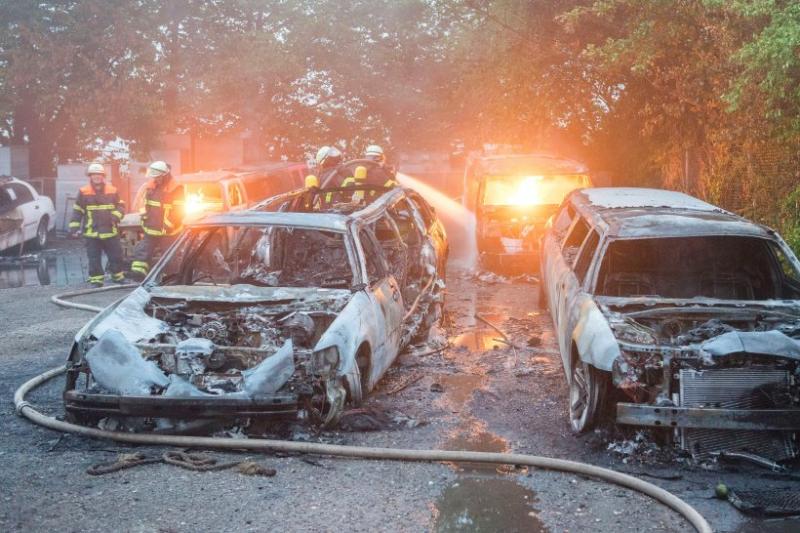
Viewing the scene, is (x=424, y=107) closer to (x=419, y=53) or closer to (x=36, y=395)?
(x=419, y=53)

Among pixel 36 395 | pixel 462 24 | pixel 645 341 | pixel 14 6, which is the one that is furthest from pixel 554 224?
pixel 14 6

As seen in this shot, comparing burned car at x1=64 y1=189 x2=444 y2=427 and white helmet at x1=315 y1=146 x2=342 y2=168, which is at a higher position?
white helmet at x1=315 y1=146 x2=342 y2=168

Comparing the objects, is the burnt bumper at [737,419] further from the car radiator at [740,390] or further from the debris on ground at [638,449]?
the debris on ground at [638,449]

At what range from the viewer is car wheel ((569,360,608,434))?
6.09 meters

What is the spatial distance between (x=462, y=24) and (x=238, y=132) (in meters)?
6.65

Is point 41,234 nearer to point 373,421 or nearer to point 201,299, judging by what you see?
point 201,299

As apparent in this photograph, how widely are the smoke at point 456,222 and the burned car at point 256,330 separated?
20.7 feet

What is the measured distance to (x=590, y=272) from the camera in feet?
23.4

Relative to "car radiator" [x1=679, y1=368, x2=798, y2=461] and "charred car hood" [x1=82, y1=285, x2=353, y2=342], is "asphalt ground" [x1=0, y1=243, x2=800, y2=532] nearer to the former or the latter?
"car radiator" [x1=679, y1=368, x2=798, y2=461]

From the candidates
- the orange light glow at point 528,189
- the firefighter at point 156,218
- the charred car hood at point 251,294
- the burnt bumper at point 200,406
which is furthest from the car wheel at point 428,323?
the firefighter at point 156,218

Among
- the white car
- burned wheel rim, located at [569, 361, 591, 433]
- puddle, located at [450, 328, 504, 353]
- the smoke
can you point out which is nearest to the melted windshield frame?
puddle, located at [450, 328, 504, 353]

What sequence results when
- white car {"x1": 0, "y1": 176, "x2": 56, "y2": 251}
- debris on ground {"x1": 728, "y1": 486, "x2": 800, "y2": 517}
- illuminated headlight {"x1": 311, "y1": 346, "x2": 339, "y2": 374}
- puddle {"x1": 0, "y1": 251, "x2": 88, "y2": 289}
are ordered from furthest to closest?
white car {"x1": 0, "y1": 176, "x2": 56, "y2": 251}, puddle {"x1": 0, "y1": 251, "x2": 88, "y2": 289}, illuminated headlight {"x1": 311, "y1": 346, "x2": 339, "y2": 374}, debris on ground {"x1": 728, "y1": 486, "x2": 800, "y2": 517}

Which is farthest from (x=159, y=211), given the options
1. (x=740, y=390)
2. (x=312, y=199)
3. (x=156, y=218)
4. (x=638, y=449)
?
(x=740, y=390)

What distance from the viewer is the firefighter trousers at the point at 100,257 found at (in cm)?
1296
